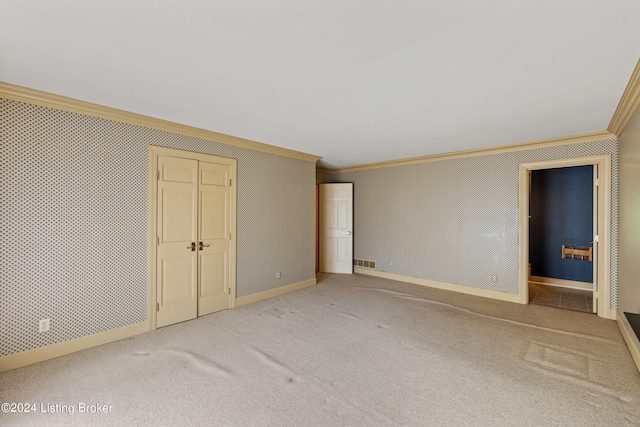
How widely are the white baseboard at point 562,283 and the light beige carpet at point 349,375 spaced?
2.20 m

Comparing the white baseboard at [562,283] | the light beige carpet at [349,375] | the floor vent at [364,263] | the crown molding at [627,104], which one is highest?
the crown molding at [627,104]

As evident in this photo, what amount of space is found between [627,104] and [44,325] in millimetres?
5906

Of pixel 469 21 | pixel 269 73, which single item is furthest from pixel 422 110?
pixel 269 73

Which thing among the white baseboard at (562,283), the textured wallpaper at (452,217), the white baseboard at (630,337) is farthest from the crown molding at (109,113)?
the white baseboard at (562,283)

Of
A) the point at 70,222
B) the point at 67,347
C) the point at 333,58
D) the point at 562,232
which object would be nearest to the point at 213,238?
the point at 70,222

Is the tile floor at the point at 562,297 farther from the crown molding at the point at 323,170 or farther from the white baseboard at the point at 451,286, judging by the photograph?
the crown molding at the point at 323,170

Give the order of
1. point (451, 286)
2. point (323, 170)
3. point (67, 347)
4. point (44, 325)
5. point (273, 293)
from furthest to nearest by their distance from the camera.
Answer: point (323, 170) → point (451, 286) → point (273, 293) → point (67, 347) → point (44, 325)

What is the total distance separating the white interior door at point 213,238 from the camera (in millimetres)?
3887

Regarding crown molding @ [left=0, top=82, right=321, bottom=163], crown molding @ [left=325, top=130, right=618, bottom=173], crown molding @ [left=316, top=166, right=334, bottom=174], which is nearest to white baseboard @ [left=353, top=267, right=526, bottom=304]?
crown molding @ [left=325, top=130, right=618, bottom=173]

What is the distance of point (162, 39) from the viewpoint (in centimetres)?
177

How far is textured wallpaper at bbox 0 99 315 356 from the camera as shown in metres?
2.55

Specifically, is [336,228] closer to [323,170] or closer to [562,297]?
[323,170]

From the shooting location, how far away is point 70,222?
2.84 meters

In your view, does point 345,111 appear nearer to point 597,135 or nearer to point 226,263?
point 226,263
